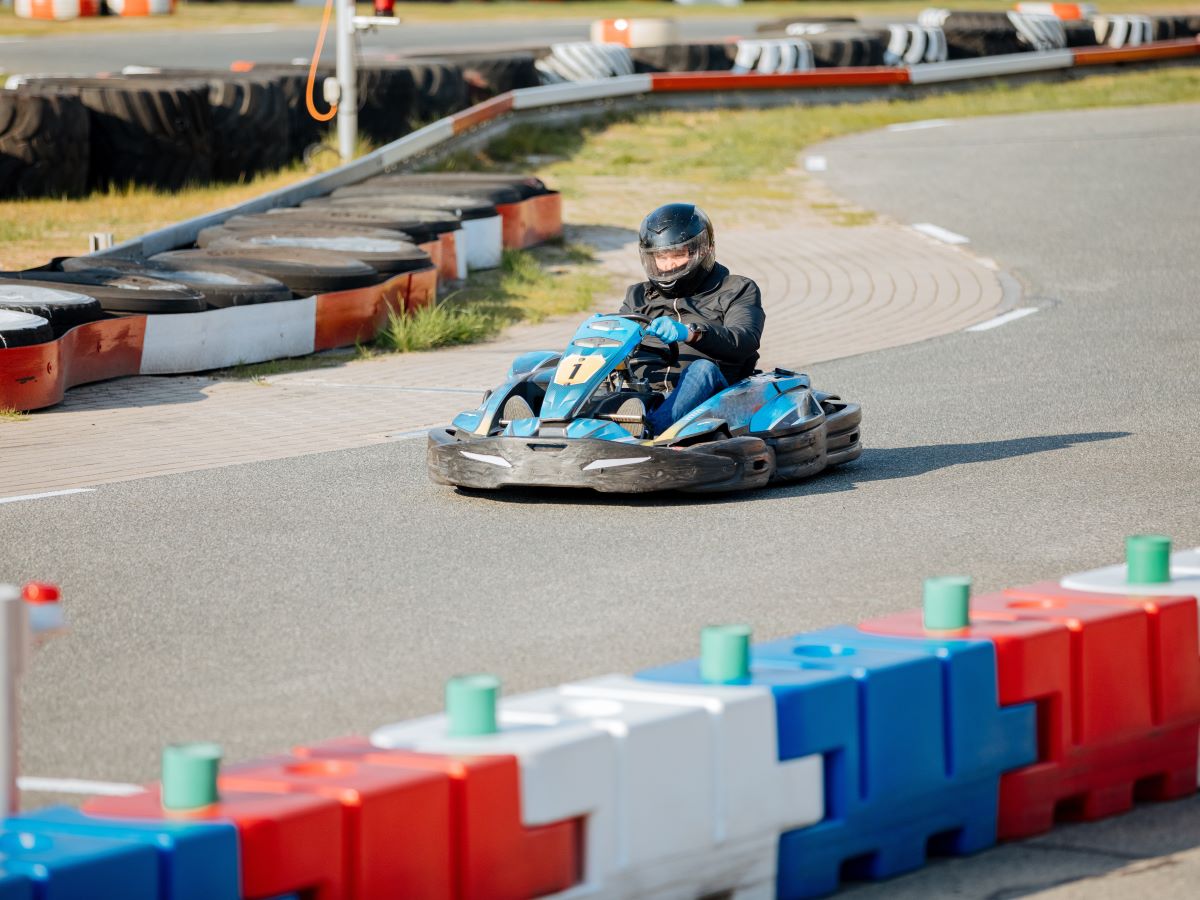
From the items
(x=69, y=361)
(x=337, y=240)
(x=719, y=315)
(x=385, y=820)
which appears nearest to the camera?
(x=385, y=820)

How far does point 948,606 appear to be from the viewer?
3889mm

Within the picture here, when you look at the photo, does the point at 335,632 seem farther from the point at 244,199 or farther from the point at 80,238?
the point at 244,199

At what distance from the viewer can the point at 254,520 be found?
6.40m

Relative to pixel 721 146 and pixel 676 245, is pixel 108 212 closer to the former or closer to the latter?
pixel 721 146

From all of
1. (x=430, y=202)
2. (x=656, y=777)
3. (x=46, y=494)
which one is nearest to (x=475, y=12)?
(x=430, y=202)

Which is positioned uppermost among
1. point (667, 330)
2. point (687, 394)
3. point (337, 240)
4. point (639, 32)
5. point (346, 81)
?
point (639, 32)

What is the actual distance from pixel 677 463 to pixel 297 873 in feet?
11.8

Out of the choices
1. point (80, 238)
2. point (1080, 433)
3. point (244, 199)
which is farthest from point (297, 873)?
point (244, 199)

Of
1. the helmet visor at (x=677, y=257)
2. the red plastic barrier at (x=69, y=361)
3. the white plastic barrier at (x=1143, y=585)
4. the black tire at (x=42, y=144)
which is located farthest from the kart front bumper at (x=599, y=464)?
the black tire at (x=42, y=144)

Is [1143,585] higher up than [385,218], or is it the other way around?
[385,218]

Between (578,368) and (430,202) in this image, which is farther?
(430,202)

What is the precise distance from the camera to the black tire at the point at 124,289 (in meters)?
9.03

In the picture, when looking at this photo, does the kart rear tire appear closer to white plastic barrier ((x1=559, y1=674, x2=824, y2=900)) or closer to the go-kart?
the go-kart

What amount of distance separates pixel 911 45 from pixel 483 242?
10.9 metres
